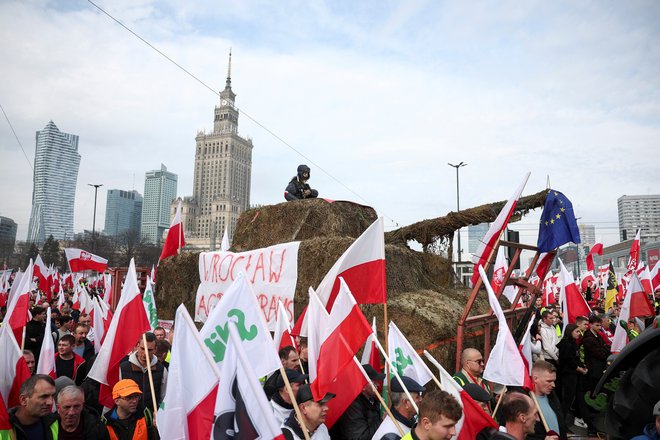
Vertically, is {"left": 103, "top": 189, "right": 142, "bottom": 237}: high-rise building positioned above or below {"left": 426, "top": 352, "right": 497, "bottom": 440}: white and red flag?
above

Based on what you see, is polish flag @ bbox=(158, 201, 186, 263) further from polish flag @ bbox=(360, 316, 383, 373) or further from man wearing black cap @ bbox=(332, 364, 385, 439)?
man wearing black cap @ bbox=(332, 364, 385, 439)

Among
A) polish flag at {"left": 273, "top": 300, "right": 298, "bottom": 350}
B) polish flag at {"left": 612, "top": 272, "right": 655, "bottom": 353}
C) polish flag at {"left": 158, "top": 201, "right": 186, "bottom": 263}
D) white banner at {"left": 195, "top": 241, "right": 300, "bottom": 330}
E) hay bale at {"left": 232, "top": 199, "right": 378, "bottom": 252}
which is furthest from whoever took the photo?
polish flag at {"left": 158, "top": 201, "right": 186, "bottom": 263}

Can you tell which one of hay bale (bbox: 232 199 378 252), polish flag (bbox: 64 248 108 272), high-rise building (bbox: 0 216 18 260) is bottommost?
polish flag (bbox: 64 248 108 272)

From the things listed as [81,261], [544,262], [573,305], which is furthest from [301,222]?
[81,261]

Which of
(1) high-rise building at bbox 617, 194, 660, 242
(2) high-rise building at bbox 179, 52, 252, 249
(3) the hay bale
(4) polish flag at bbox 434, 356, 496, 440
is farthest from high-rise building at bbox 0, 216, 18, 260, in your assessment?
(1) high-rise building at bbox 617, 194, 660, 242

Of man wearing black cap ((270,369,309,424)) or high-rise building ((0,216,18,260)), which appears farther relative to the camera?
high-rise building ((0,216,18,260))

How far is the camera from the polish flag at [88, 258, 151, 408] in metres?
5.25

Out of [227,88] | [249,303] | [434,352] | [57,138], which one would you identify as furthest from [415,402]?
[227,88]

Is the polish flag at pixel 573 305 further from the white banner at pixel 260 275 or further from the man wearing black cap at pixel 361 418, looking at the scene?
the man wearing black cap at pixel 361 418

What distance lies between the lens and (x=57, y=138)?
46719 millimetres

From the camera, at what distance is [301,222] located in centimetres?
1129

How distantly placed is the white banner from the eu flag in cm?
443

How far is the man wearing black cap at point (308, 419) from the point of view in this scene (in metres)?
3.85

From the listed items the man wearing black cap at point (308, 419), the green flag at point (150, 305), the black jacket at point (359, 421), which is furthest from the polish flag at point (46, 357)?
the green flag at point (150, 305)
